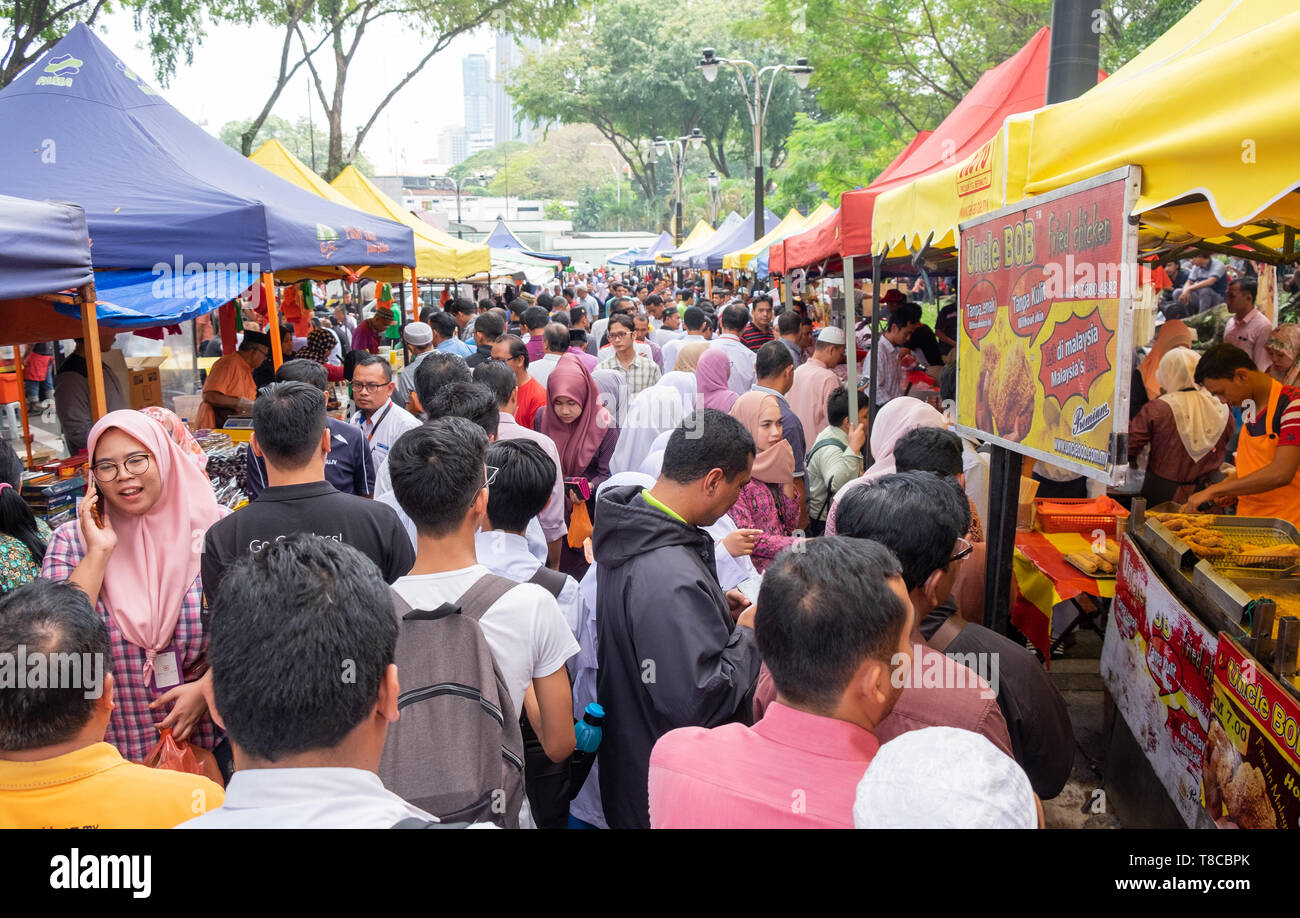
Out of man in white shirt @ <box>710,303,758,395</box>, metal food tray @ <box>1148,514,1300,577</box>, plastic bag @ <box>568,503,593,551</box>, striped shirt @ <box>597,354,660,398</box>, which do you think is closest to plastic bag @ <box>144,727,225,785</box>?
plastic bag @ <box>568,503,593,551</box>

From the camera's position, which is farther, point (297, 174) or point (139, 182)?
point (297, 174)

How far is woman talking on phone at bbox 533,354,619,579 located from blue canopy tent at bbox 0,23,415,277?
6.61 feet

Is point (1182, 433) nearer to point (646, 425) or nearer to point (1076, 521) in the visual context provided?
Answer: point (1076, 521)

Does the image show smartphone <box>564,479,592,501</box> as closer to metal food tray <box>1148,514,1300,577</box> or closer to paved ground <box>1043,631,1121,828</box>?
paved ground <box>1043,631,1121,828</box>

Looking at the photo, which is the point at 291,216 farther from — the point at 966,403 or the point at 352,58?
the point at 352,58

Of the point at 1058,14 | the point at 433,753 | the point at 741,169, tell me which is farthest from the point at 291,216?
the point at 741,169

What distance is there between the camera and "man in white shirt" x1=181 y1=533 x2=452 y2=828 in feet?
4.42

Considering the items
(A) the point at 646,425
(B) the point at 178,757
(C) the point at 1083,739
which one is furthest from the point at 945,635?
(A) the point at 646,425

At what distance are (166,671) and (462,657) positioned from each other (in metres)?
1.47

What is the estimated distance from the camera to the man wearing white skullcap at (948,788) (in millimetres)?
1171

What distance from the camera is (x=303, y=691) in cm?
142

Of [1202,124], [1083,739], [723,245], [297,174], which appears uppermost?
[723,245]

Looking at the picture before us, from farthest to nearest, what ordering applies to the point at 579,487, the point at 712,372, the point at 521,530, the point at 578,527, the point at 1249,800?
the point at 712,372, the point at 579,487, the point at 578,527, the point at 521,530, the point at 1249,800

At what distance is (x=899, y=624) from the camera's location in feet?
5.56
